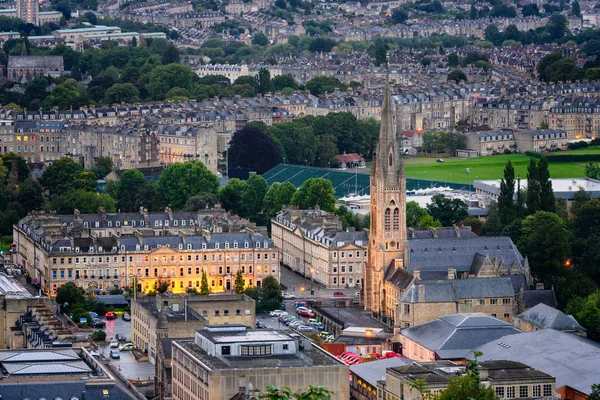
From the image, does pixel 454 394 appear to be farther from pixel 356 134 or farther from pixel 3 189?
pixel 356 134

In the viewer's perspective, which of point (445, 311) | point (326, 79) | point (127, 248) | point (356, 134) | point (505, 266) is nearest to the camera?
point (445, 311)

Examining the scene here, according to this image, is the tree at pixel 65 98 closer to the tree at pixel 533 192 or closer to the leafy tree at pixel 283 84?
the leafy tree at pixel 283 84

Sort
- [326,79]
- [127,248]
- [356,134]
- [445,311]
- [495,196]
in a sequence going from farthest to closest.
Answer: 1. [326,79]
2. [356,134]
3. [495,196]
4. [127,248]
5. [445,311]

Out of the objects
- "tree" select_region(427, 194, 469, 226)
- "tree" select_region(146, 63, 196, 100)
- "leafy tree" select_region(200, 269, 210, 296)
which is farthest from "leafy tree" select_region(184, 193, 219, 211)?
"tree" select_region(146, 63, 196, 100)

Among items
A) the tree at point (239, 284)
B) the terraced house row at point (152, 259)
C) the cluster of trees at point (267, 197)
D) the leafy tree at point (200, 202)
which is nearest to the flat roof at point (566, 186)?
the cluster of trees at point (267, 197)

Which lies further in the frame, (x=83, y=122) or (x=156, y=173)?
(x=83, y=122)

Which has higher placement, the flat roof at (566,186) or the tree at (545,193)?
the tree at (545,193)

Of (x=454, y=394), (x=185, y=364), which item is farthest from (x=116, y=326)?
(x=454, y=394)
